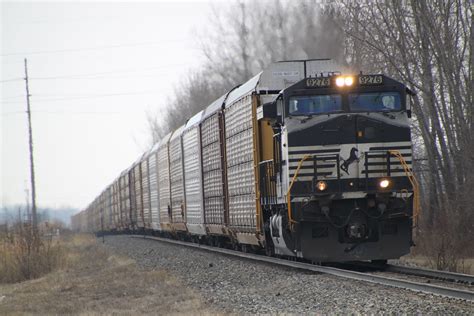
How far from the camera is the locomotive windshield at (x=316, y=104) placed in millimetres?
13961

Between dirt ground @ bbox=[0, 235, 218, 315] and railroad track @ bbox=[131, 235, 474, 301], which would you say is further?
dirt ground @ bbox=[0, 235, 218, 315]

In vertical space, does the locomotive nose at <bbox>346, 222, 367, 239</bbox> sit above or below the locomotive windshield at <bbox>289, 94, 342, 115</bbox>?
below

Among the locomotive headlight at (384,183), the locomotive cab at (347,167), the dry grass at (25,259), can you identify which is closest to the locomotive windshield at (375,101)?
the locomotive cab at (347,167)

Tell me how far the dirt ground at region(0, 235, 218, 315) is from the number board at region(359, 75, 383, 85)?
4767 millimetres

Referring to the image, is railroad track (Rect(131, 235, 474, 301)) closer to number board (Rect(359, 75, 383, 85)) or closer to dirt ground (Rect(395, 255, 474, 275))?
dirt ground (Rect(395, 255, 474, 275))

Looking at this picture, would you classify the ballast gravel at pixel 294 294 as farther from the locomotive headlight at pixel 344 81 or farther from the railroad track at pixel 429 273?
the locomotive headlight at pixel 344 81

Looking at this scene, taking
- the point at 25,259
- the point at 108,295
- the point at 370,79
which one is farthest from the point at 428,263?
the point at 25,259

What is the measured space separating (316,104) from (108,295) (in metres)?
4.90

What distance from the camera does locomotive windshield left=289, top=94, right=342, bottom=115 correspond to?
14.0 meters

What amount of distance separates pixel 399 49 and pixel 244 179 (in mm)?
7905

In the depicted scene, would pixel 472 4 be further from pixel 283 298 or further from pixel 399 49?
pixel 283 298

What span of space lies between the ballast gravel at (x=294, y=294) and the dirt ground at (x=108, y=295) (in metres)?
0.38

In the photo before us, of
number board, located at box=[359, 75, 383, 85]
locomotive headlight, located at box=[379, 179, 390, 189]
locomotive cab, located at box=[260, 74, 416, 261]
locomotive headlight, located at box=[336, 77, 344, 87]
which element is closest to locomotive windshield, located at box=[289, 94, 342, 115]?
locomotive cab, located at box=[260, 74, 416, 261]

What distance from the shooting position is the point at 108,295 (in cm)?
1355
